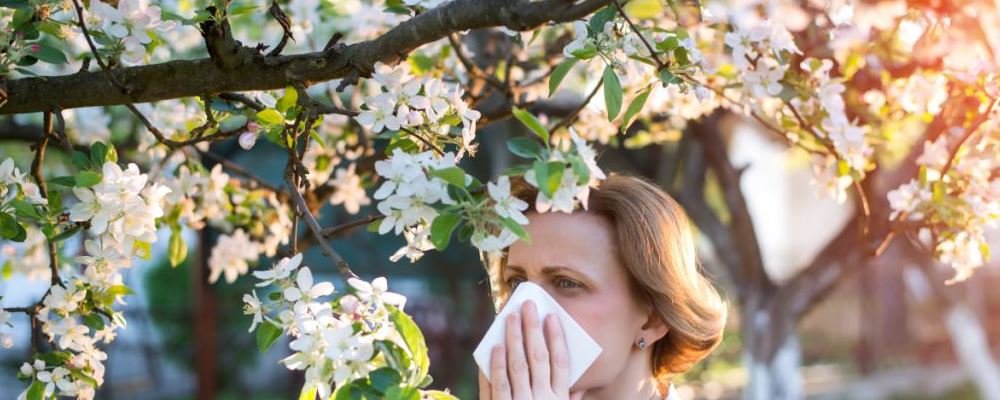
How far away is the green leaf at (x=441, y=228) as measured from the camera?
4.29 feet

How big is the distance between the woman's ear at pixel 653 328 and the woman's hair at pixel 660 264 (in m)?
0.01

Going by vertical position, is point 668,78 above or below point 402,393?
above

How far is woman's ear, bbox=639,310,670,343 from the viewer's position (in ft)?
7.23

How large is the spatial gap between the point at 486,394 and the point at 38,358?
682 mm

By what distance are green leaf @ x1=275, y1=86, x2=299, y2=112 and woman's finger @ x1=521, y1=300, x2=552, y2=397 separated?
48 centimetres

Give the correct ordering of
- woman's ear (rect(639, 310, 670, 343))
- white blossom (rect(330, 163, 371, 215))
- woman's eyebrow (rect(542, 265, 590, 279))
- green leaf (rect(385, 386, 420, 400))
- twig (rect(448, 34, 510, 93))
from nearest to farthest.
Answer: green leaf (rect(385, 386, 420, 400))
woman's eyebrow (rect(542, 265, 590, 279))
woman's ear (rect(639, 310, 670, 343))
twig (rect(448, 34, 510, 93))
white blossom (rect(330, 163, 371, 215))

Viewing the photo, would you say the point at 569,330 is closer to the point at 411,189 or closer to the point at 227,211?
the point at 411,189

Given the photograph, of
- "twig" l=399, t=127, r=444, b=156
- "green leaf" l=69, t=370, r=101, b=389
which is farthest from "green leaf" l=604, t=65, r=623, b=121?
"green leaf" l=69, t=370, r=101, b=389

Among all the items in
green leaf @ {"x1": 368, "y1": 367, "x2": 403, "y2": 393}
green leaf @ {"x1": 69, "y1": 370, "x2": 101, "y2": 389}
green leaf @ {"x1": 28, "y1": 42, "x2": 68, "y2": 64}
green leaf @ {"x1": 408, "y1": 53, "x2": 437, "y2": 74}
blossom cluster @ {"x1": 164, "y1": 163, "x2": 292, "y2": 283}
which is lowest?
green leaf @ {"x1": 368, "y1": 367, "x2": 403, "y2": 393}

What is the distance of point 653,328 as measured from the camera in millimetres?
2217

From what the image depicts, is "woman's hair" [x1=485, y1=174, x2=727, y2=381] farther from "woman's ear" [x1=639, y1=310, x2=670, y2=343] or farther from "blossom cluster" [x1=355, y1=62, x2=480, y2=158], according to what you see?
"blossom cluster" [x1=355, y1=62, x2=480, y2=158]

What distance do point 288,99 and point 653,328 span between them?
90 centimetres

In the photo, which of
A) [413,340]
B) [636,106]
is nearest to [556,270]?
[636,106]

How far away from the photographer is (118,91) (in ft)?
5.63
